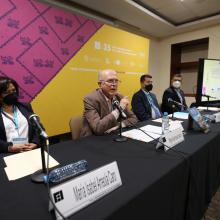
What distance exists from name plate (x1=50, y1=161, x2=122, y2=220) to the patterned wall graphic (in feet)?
6.17

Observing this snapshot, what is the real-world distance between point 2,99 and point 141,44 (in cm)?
294

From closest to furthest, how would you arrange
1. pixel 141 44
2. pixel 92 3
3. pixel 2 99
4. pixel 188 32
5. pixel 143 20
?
1. pixel 2 99
2. pixel 92 3
3. pixel 141 44
4. pixel 143 20
5. pixel 188 32

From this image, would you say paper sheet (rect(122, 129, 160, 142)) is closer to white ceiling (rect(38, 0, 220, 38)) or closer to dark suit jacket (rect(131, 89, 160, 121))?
dark suit jacket (rect(131, 89, 160, 121))

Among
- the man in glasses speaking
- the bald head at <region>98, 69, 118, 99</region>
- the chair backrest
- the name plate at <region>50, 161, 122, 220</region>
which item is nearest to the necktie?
the man in glasses speaking

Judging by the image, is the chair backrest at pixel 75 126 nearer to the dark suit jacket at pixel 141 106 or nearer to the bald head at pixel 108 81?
the bald head at pixel 108 81

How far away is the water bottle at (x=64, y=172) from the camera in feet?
2.44

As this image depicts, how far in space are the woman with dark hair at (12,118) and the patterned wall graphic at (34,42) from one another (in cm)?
62

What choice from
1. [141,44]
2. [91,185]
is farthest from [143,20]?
[91,185]

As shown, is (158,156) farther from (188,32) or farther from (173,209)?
(188,32)

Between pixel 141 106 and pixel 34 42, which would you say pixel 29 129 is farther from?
pixel 141 106

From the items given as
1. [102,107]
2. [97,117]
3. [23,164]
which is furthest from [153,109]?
[23,164]

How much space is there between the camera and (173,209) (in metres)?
0.94

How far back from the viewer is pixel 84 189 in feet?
2.10

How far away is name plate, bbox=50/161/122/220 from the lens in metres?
0.57
